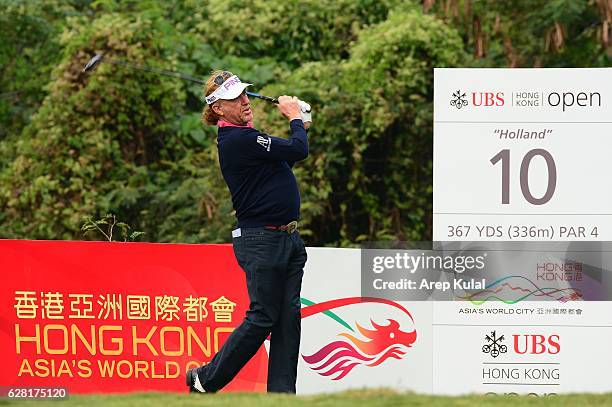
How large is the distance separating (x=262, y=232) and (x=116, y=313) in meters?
1.92

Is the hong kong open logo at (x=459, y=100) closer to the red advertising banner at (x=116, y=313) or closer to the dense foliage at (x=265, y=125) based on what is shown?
the red advertising banner at (x=116, y=313)

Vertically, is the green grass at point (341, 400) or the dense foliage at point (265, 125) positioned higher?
the dense foliage at point (265, 125)

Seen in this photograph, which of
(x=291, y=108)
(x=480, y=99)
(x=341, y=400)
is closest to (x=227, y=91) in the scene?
(x=291, y=108)

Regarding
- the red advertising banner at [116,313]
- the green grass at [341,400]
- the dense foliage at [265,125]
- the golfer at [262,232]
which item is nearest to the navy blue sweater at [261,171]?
the golfer at [262,232]

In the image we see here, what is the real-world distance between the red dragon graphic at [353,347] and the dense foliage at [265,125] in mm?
5843

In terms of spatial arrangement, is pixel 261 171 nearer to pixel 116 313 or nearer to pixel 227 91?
pixel 227 91

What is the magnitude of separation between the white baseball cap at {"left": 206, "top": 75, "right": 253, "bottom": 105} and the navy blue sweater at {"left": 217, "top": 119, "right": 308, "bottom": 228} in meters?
0.19

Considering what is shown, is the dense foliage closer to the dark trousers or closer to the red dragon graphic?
the red dragon graphic

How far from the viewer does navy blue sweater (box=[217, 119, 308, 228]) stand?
7457mm

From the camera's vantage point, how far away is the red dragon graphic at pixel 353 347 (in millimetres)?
8898

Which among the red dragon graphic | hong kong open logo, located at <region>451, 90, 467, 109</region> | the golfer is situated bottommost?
the red dragon graphic

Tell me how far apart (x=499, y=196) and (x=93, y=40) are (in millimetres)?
8814

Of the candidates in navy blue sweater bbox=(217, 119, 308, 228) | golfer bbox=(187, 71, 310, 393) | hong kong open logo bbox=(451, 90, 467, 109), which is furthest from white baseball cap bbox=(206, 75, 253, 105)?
hong kong open logo bbox=(451, 90, 467, 109)

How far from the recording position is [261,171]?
7578 millimetres
